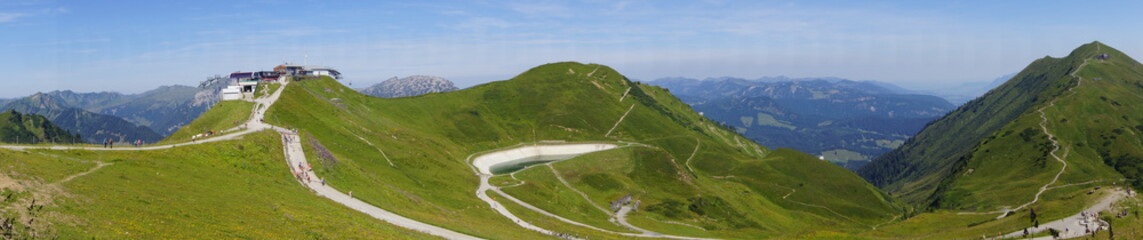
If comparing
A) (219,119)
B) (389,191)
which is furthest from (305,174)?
(219,119)

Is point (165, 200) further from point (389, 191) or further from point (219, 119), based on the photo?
point (219, 119)

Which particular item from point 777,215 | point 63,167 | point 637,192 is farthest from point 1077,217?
point 63,167

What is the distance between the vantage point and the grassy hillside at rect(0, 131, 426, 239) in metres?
43.9

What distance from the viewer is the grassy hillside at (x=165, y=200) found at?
43875mm

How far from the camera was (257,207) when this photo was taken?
201 feet

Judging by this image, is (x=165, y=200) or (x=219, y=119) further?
(x=219, y=119)

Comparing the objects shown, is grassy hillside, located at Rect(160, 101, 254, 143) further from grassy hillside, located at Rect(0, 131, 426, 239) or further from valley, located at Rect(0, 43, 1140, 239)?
grassy hillside, located at Rect(0, 131, 426, 239)

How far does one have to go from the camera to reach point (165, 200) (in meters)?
55.0

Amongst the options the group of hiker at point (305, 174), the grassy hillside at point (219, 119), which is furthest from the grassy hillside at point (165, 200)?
the grassy hillside at point (219, 119)

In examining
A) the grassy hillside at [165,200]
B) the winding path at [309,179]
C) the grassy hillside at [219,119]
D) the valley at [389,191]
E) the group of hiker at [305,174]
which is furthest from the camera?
the grassy hillside at [219,119]

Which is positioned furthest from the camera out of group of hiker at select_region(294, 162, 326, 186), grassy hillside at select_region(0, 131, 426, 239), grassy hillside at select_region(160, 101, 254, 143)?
grassy hillside at select_region(160, 101, 254, 143)

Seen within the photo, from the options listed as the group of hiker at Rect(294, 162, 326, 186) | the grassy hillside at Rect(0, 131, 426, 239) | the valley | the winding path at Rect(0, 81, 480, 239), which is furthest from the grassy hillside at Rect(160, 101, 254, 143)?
the grassy hillside at Rect(0, 131, 426, 239)

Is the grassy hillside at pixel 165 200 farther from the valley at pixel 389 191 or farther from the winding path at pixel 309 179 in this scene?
the winding path at pixel 309 179

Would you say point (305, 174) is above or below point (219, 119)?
below
